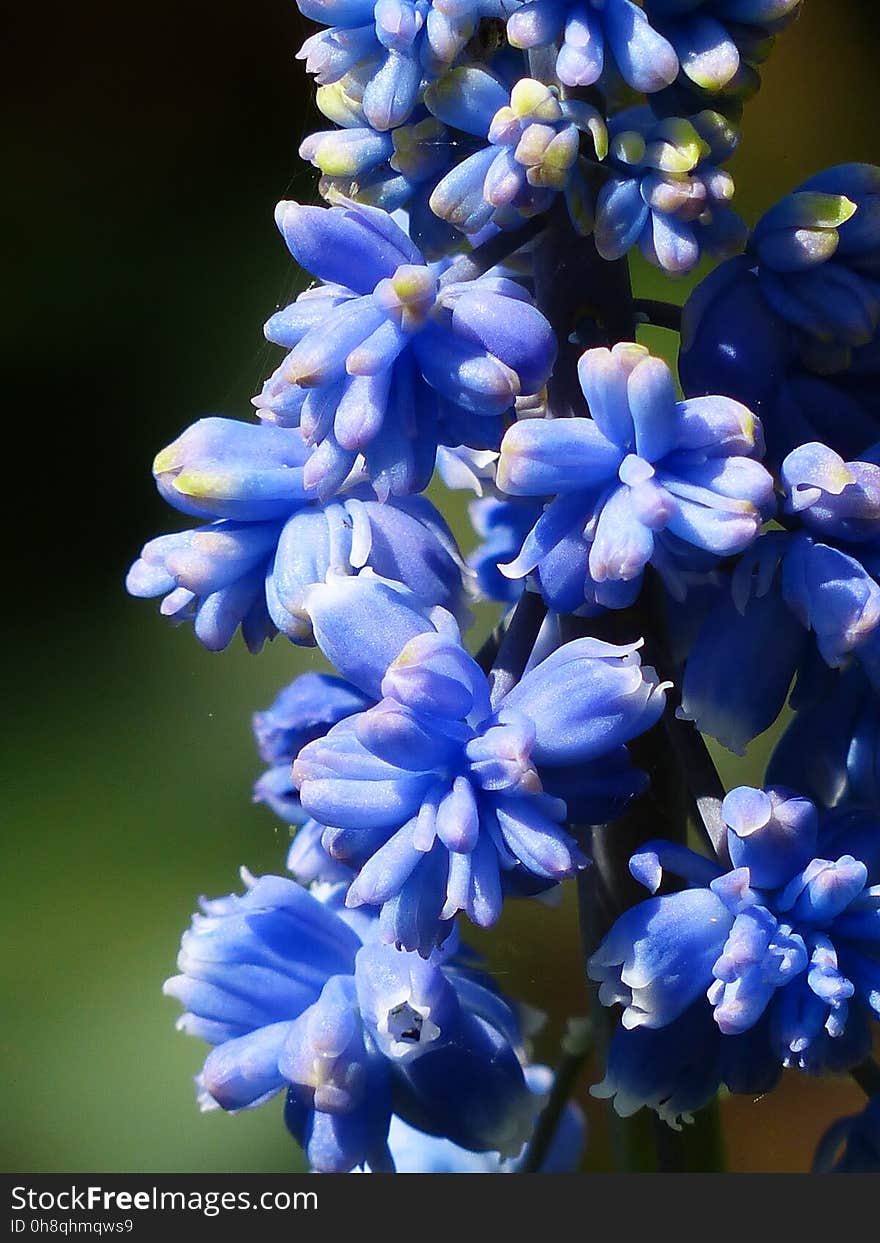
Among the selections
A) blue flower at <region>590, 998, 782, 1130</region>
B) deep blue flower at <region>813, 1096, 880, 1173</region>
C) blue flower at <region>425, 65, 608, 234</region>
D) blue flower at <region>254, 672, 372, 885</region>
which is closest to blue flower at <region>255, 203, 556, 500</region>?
blue flower at <region>425, 65, 608, 234</region>

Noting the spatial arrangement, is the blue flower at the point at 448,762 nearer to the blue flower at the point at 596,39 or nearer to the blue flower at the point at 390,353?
the blue flower at the point at 390,353

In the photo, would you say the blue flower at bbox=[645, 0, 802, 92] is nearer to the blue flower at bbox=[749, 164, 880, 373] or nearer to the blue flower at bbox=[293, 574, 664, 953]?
the blue flower at bbox=[749, 164, 880, 373]

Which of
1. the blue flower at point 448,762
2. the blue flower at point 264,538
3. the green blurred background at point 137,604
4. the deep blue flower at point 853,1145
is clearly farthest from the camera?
the green blurred background at point 137,604

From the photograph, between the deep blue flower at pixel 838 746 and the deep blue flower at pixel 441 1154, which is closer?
the deep blue flower at pixel 838 746

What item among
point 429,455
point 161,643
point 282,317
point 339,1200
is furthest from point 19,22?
point 339,1200

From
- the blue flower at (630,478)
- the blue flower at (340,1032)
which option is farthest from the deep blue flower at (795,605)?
the blue flower at (340,1032)

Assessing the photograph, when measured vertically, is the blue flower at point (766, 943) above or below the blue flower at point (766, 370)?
below

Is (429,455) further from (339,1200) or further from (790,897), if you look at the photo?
(339,1200)
